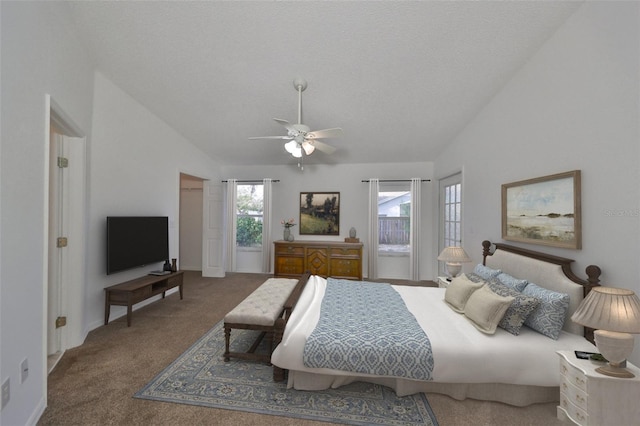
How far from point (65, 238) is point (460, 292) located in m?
4.09

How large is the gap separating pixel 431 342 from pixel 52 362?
11.3ft

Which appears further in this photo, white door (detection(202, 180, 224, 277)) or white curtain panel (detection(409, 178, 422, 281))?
white door (detection(202, 180, 224, 277))

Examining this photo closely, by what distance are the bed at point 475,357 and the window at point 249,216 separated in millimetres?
4137

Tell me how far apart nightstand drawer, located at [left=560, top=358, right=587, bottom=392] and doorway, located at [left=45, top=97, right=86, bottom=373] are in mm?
4281

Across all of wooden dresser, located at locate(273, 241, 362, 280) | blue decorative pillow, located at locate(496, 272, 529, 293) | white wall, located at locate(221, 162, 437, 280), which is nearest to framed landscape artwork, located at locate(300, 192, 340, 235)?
white wall, located at locate(221, 162, 437, 280)

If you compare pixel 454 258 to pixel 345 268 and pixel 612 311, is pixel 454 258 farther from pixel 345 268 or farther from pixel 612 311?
pixel 345 268

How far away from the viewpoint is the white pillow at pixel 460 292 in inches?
99.9

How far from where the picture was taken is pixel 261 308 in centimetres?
259

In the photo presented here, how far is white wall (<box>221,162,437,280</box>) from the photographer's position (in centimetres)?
560

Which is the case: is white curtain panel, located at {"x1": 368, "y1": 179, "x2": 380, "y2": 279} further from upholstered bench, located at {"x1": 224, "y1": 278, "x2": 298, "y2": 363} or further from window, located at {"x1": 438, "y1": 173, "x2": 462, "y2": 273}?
upholstered bench, located at {"x1": 224, "y1": 278, "x2": 298, "y2": 363}

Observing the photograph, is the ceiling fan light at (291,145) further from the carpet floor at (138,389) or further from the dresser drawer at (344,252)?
the dresser drawer at (344,252)

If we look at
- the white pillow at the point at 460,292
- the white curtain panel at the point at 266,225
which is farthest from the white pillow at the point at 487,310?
the white curtain panel at the point at 266,225

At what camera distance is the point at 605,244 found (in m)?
1.92

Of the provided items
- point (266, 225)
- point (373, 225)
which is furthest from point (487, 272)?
point (266, 225)
